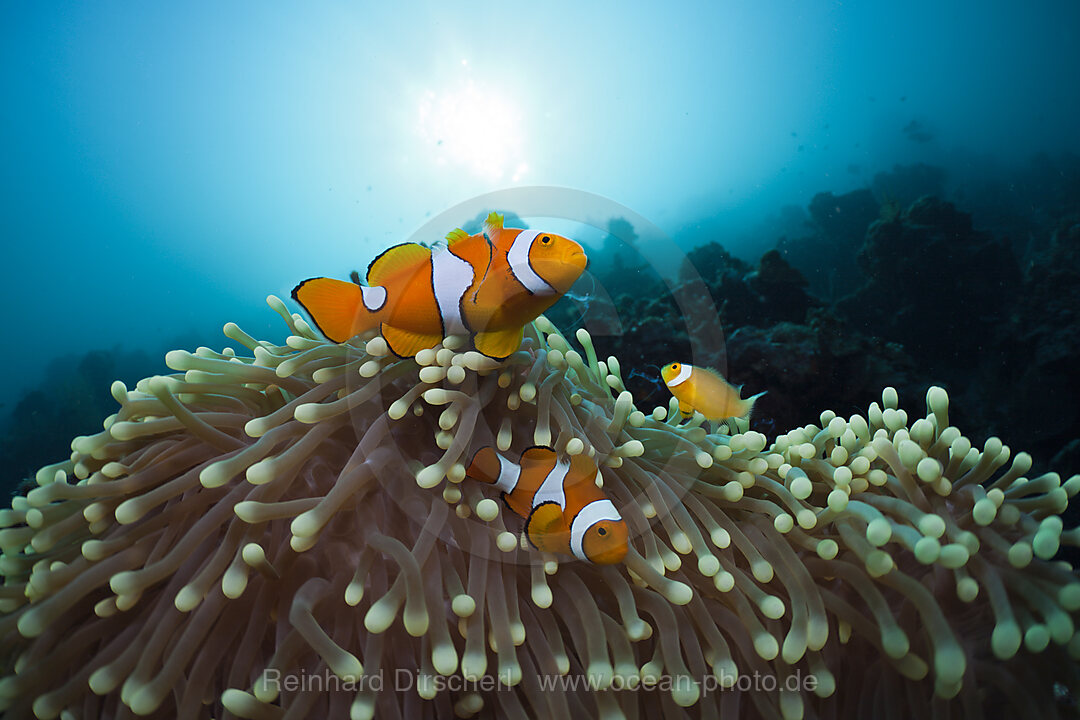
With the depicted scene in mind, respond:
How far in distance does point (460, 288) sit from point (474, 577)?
23.3 inches

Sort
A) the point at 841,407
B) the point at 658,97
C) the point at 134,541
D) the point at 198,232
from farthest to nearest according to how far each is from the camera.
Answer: the point at 198,232, the point at 658,97, the point at 841,407, the point at 134,541

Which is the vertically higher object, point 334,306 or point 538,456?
point 334,306

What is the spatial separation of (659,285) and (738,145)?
25734 mm

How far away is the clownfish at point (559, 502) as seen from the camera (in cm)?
96

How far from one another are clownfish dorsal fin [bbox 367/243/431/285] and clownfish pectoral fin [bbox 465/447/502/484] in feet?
1.32

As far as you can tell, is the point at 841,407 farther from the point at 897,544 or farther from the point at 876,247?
the point at 876,247

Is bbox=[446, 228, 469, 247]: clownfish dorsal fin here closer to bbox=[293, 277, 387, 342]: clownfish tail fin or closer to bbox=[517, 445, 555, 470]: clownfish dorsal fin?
bbox=[293, 277, 387, 342]: clownfish tail fin

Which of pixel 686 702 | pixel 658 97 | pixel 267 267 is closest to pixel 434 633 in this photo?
pixel 686 702

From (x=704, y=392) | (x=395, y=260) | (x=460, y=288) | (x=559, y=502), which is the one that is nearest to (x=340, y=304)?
(x=395, y=260)

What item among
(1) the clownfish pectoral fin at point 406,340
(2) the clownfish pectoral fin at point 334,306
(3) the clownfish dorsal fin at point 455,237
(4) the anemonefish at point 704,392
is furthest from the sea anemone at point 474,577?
(4) the anemonefish at point 704,392

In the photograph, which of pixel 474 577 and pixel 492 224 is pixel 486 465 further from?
pixel 492 224

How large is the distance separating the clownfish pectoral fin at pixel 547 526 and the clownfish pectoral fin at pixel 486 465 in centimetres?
11

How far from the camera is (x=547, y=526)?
981mm

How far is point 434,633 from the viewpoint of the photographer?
940 mm
